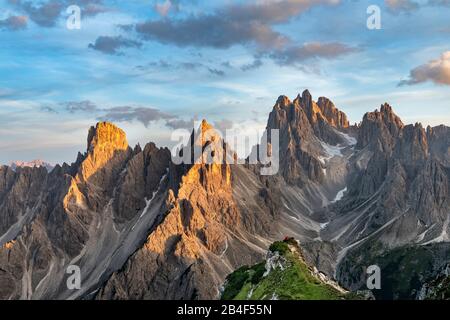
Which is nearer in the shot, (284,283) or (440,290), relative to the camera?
(440,290)

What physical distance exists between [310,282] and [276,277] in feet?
26.3

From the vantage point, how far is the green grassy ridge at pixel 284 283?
96688 mm

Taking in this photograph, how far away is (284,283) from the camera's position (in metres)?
102

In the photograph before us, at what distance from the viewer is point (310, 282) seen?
101562mm

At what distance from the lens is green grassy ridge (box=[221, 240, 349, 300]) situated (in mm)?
96688

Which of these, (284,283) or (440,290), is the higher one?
(284,283)

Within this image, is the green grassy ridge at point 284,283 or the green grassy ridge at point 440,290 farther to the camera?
the green grassy ridge at point 284,283

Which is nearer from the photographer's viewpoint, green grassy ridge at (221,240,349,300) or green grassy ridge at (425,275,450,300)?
green grassy ridge at (425,275,450,300)
